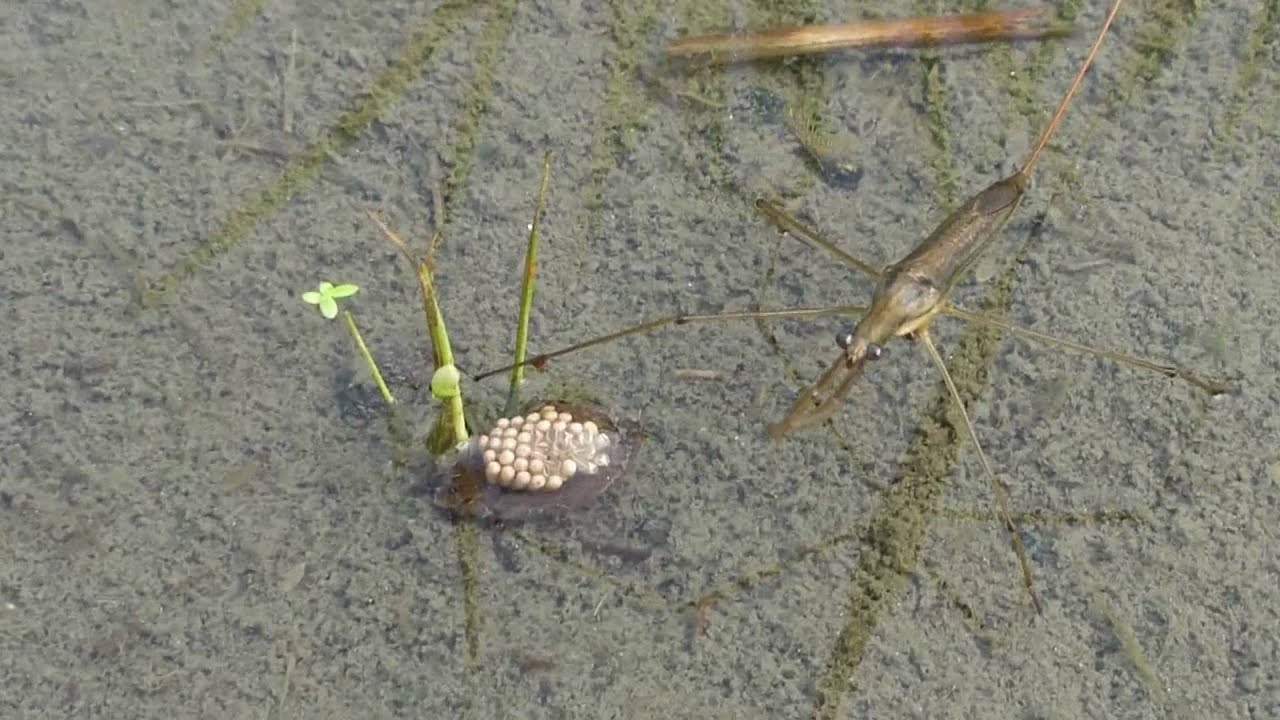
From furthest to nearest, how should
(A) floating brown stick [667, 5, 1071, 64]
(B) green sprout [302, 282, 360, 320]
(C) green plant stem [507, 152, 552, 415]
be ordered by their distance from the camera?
1. (A) floating brown stick [667, 5, 1071, 64]
2. (B) green sprout [302, 282, 360, 320]
3. (C) green plant stem [507, 152, 552, 415]

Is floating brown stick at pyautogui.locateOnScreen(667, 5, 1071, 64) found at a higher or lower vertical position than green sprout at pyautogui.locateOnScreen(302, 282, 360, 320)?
higher

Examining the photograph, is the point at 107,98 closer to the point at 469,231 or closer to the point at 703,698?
the point at 469,231

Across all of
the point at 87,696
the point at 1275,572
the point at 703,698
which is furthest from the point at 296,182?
the point at 1275,572

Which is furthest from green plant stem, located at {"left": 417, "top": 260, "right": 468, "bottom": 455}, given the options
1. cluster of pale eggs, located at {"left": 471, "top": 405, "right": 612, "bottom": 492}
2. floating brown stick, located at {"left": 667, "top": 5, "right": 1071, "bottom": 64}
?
floating brown stick, located at {"left": 667, "top": 5, "right": 1071, "bottom": 64}

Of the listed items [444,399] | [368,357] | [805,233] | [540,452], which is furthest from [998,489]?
[368,357]

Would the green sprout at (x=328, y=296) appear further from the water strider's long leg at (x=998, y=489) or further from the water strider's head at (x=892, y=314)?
the water strider's long leg at (x=998, y=489)

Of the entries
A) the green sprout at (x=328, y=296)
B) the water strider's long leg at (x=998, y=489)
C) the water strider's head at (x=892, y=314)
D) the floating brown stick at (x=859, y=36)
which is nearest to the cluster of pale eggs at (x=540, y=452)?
the green sprout at (x=328, y=296)

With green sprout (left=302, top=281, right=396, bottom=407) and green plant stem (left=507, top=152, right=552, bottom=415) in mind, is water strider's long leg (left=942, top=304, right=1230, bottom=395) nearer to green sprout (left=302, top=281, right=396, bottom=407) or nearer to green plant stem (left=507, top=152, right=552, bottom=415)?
green plant stem (left=507, top=152, right=552, bottom=415)
